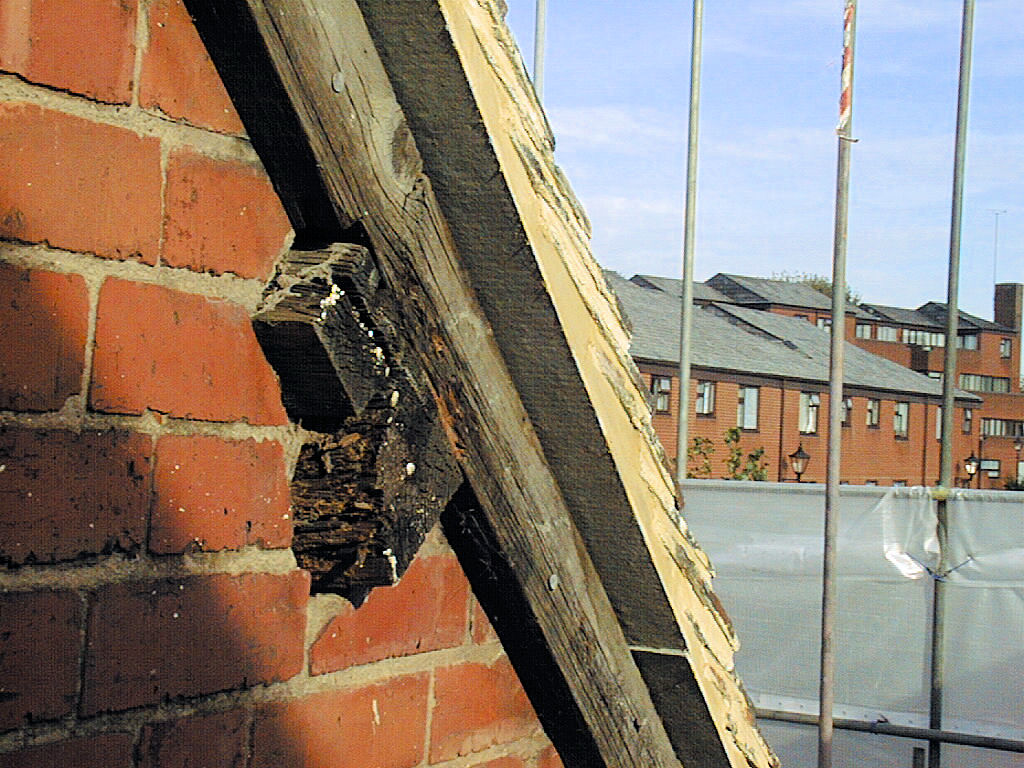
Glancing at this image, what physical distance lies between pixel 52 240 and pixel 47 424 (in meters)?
0.13

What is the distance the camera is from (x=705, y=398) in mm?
41594

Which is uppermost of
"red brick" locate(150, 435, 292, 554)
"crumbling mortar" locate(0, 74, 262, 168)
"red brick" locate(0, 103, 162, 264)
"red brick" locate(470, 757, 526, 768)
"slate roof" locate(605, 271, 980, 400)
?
"slate roof" locate(605, 271, 980, 400)

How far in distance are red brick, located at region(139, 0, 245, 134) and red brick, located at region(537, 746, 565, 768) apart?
848mm

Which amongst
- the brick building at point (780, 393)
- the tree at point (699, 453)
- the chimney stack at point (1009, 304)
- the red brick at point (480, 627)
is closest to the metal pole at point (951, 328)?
the red brick at point (480, 627)

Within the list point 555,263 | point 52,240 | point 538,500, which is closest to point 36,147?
point 52,240

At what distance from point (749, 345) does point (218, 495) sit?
45.7 metres

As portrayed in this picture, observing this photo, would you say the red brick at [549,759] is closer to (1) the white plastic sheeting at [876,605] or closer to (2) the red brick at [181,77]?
(2) the red brick at [181,77]

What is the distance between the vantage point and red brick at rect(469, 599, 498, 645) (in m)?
1.38

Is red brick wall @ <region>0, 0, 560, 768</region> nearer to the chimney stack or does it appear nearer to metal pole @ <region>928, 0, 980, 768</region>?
metal pole @ <region>928, 0, 980, 768</region>

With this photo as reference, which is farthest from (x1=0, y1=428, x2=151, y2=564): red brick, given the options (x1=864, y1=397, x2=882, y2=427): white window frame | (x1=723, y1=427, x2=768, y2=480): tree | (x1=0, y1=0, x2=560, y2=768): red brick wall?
(x1=864, y1=397, x2=882, y2=427): white window frame

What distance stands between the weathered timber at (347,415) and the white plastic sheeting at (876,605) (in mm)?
5218

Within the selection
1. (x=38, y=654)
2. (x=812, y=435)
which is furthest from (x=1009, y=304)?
(x=38, y=654)

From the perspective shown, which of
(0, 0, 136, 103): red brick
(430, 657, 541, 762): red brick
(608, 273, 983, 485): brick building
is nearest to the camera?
(0, 0, 136, 103): red brick

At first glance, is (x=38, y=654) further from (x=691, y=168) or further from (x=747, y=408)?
(x=747, y=408)
